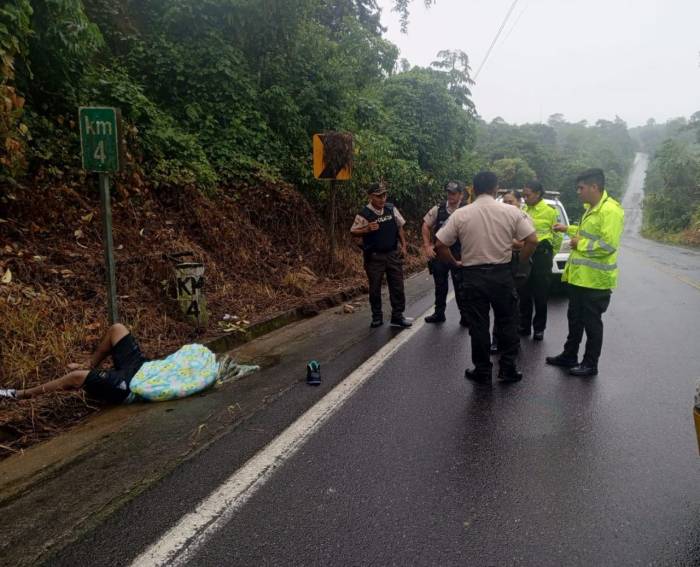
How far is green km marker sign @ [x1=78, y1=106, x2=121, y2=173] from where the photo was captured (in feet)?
16.3

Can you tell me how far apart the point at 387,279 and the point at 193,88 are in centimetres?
580

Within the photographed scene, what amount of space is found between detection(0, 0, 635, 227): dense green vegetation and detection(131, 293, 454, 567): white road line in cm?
424

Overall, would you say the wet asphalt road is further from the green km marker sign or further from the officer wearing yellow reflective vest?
the green km marker sign

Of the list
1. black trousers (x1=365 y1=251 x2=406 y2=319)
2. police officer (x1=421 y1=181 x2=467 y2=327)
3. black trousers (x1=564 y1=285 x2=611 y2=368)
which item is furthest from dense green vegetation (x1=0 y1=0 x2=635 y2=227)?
black trousers (x1=564 y1=285 x2=611 y2=368)

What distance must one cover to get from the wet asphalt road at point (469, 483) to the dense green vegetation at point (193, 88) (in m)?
4.53

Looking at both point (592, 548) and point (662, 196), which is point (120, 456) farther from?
point (662, 196)

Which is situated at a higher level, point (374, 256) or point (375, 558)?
point (374, 256)

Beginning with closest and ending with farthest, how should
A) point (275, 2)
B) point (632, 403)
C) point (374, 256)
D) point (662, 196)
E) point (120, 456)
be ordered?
point (120, 456) < point (632, 403) < point (374, 256) < point (275, 2) < point (662, 196)

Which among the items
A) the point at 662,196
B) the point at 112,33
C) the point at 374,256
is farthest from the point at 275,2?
the point at 662,196

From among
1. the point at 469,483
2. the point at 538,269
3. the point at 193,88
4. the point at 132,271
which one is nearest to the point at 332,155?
the point at 193,88

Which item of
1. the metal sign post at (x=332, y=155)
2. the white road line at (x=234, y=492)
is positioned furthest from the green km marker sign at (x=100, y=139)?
the metal sign post at (x=332, y=155)

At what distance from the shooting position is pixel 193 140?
32.4 ft

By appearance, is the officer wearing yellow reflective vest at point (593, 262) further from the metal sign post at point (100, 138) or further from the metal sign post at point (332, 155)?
→ the metal sign post at point (332, 155)

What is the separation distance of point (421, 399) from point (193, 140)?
705 centimetres
